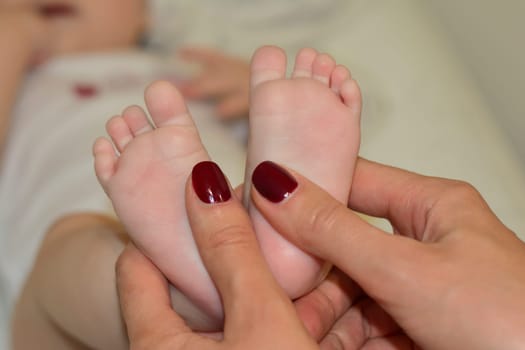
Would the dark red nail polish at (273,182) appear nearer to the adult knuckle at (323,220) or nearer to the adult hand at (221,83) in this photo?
the adult knuckle at (323,220)

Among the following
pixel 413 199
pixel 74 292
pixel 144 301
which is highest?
pixel 413 199

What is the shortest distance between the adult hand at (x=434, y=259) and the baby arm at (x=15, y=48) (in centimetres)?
70

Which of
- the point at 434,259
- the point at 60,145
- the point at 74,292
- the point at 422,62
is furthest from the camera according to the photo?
the point at 422,62

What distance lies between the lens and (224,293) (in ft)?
1.95

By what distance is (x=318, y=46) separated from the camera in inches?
54.2

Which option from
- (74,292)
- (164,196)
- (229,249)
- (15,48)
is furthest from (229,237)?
(15,48)

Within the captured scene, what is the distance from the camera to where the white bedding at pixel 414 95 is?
1.14 meters

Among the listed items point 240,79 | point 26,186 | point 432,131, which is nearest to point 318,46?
point 240,79

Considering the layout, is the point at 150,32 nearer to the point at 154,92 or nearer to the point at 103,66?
the point at 103,66

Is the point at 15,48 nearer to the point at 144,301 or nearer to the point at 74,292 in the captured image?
the point at 74,292

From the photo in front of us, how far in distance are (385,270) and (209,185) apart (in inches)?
7.0

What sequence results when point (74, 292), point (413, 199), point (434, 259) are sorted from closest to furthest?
point (434, 259) < point (413, 199) < point (74, 292)

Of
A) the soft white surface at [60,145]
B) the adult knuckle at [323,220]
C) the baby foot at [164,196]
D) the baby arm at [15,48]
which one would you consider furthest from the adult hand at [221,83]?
the adult knuckle at [323,220]

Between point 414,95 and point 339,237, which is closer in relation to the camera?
point 339,237
